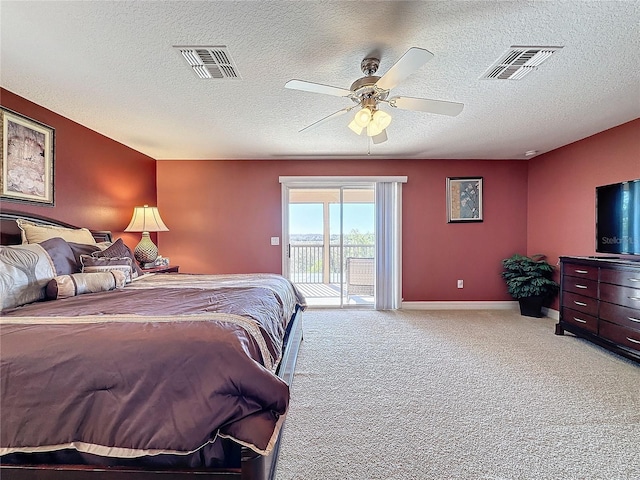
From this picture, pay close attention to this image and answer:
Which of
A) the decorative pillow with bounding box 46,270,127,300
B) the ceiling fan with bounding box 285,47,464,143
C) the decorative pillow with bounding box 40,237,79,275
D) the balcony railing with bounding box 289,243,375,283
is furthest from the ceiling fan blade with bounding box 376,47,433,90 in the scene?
the balcony railing with bounding box 289,243,375,283

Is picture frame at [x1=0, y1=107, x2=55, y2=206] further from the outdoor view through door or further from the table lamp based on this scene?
the outdoor view through door

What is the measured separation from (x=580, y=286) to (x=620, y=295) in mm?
465

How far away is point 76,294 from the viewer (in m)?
2.04

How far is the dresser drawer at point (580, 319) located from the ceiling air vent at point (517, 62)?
2584 millimetres

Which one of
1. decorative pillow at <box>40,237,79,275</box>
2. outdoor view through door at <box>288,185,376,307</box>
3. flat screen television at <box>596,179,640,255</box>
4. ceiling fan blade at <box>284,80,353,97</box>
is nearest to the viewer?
ceiling fan blade at <box>284,80,353,97</box>

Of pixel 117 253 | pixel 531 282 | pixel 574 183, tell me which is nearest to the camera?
pixel 117 253

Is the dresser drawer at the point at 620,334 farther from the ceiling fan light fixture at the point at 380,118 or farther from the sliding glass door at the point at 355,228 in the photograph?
the ceiling fan light fixture at the point at 380,118

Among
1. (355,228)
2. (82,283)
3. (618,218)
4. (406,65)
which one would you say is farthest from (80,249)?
(618,218)

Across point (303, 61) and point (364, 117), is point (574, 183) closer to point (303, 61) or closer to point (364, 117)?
point (364, 117)

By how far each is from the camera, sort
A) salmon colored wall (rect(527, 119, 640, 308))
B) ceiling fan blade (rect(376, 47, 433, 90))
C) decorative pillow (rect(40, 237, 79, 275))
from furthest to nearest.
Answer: salmon colored wall (rect(527, 119, 640, 308))
decorative pillow (rect(40, 237, 79, 275))
ceiling fan blade (rect(376, 47, 433, 90))

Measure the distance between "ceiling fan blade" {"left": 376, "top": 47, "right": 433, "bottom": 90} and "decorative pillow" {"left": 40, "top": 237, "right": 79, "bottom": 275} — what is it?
2.52 meters

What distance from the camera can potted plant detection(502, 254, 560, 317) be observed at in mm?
4273

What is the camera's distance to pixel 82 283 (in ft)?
6.88

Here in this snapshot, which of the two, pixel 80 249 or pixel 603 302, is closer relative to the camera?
pixel 80 249
